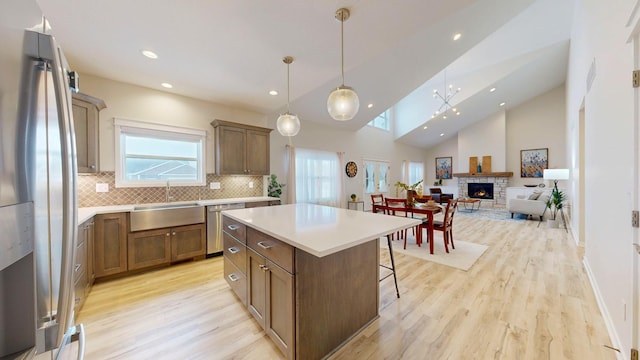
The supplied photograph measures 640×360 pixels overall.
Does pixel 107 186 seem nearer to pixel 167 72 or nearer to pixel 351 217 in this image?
pixel 167 72

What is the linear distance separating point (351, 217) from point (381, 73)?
3457 millimetres

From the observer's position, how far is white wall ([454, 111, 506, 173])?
908 centimetres

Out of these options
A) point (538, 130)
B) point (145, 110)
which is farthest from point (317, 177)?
point (538, 130)

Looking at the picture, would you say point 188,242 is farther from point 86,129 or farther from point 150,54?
point 150,54

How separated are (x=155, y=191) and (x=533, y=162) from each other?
38.4 ft

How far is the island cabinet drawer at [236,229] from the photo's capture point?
81.9 inches

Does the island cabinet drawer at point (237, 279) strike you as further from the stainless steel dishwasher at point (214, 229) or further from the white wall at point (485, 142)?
the white wall at point (485, 142)

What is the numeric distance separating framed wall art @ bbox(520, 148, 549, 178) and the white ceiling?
14.6 ft

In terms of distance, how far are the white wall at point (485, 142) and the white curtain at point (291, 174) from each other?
8.00 m

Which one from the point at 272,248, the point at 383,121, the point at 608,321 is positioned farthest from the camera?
the point at 383,121

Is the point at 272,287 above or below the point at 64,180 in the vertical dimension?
→ below

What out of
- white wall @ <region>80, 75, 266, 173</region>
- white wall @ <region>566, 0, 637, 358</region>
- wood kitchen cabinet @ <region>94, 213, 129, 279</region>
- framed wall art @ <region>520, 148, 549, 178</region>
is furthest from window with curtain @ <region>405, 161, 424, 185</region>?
wood kitchen cabinet @ <region>94, 213, 129, 279</region>

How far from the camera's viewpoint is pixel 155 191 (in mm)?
3473

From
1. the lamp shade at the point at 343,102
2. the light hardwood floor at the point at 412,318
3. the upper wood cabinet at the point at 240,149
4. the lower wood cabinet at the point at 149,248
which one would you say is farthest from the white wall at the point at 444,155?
the lower wood cabinet at the point at 149,248
